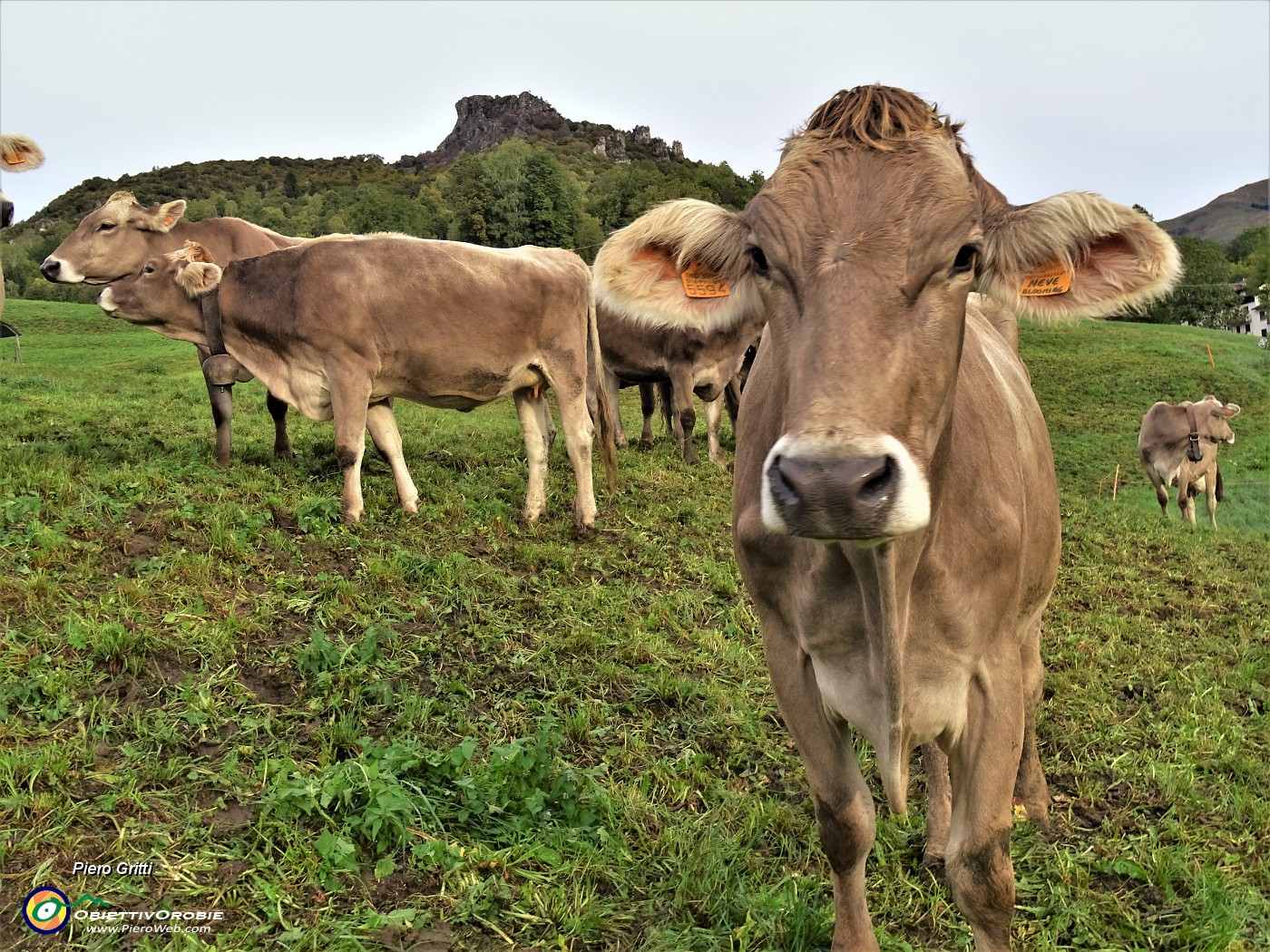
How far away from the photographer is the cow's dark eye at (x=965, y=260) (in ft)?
7.31

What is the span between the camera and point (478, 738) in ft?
14.0

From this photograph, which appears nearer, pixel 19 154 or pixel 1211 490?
pixel 19 154

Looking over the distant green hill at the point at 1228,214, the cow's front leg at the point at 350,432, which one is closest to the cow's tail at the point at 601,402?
the cow's front leg at the point at 350,432

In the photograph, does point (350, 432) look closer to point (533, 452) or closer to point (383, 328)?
point (383, 328)

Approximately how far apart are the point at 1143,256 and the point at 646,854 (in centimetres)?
282

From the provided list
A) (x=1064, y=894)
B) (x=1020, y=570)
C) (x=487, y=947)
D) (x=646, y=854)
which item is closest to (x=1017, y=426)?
(x=1020, y=570)

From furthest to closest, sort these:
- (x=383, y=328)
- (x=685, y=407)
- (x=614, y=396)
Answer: (x=614, y=396)
(x=685, y=407)
(x=383, y=328)

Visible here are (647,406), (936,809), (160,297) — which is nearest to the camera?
(936,809)

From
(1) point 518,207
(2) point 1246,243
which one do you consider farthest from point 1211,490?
(2) point 1246,243

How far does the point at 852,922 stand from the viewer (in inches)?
118

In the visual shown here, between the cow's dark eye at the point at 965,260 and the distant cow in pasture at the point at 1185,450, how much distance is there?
1541 cm

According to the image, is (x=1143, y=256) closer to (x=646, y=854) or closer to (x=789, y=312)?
(x=789, y=312)

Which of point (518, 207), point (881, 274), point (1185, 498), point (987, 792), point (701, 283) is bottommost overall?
point (1185, 498)

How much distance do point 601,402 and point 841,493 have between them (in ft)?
24.1
